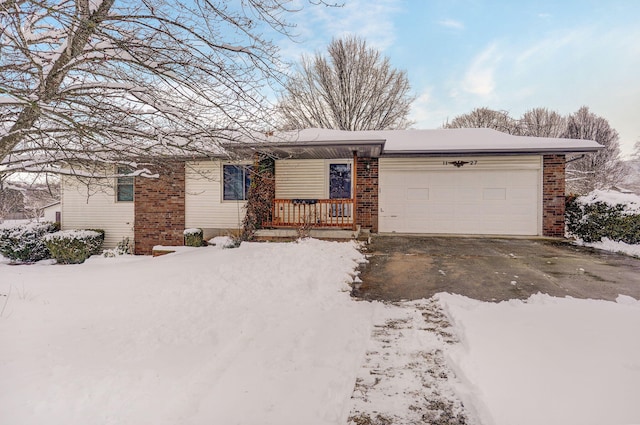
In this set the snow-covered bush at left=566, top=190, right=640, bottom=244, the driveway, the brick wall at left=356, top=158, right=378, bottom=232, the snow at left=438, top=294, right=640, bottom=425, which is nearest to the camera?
the snow at left=438, top=294, right=640, bottom=425

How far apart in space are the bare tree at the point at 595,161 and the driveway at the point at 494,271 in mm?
18853

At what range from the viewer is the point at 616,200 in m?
9.04

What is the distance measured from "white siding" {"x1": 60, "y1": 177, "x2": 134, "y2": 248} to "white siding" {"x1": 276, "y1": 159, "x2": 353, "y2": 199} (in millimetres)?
5538

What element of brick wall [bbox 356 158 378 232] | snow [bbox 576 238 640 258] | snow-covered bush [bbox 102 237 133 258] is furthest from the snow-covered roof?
snow-covered bush [bbox 102 237 133 258]

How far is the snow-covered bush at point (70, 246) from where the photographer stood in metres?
10.1

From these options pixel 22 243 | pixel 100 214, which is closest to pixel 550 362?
pixel 100 214

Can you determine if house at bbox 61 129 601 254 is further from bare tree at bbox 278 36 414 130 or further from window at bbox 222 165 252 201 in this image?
bare tree at bbox 278 36 414 130

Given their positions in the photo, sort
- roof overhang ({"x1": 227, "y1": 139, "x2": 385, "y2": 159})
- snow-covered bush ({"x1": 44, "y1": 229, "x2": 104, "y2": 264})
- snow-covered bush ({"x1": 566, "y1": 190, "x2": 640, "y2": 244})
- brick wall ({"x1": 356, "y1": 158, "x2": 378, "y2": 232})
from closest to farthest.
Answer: snow-covered bush ({"x1": 566, "y1": 190, "x2": 640, "y2": 244})
roof overhang ({"x1": 227, "y1": 139, "x2": 385, "y2": 159})
snow-covered bush ({"x1": 44, "y1": 229, "x2": 104, "y2": 264})
brick wall ({"x1": 356, "y1": 158, "x2": 378, "y2": 232})

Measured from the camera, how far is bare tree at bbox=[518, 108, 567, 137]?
2594cm

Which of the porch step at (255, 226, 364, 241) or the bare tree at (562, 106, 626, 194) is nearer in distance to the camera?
the porch step at (255, 226, 364, 241)

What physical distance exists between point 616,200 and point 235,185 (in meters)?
11.6

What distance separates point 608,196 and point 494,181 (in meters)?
2.97

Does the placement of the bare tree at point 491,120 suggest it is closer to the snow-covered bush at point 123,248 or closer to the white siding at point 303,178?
the white siding at point 303,178

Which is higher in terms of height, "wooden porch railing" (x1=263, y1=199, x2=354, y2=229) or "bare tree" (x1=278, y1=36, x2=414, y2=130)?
"bare tree" (x1=278, y1=36, x2=414, y2=130)
